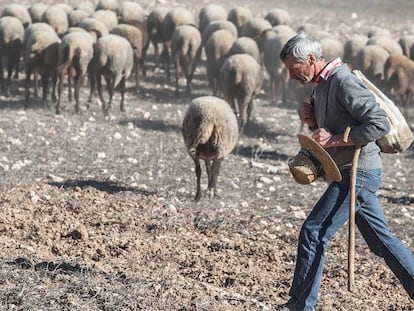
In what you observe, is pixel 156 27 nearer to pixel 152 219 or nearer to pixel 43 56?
pixel 43 56

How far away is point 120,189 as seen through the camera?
975cm

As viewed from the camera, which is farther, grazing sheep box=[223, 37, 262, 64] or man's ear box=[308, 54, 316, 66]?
grazing sheep box=[223, 37, 262, 64]

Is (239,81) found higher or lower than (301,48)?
lower

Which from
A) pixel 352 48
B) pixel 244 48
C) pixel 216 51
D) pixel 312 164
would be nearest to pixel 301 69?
pixel 312 164

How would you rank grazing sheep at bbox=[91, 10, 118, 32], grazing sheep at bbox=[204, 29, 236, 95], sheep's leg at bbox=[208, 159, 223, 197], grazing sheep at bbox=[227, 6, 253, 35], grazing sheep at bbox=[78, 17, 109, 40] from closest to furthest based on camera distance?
sheep's leg at bbox=[208, 159, 223, 197] → grazing sheep at bbox=[78, 17, 109, 40] → grazing sheep at bbox=[204, 29, 236, 95] → grazing sheep at bbox=[91, 10, 118, 32] → grazing sheep at bbox=[227, 6, 253, 35]

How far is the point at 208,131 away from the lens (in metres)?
9.50

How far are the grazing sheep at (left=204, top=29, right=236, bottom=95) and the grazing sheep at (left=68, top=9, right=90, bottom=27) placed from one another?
3630mm

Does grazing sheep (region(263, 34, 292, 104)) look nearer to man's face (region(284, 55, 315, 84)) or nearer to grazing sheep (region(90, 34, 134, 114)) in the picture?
grazing sheep (region(90, 34, 134, 114))

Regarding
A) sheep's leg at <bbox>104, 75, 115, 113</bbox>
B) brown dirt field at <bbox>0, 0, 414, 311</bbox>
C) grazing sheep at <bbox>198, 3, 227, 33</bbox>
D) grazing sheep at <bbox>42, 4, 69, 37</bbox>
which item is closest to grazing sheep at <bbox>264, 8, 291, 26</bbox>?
grazing sheep at <bbox>198, 3, 227, 33</bbox>

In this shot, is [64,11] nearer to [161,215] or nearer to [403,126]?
[161,215]

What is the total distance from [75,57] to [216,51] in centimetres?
367

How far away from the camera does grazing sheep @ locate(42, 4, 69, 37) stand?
1862 cm

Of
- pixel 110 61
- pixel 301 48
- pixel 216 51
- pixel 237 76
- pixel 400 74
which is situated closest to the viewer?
pixel 301 48

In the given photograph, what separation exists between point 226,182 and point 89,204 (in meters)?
2.59
